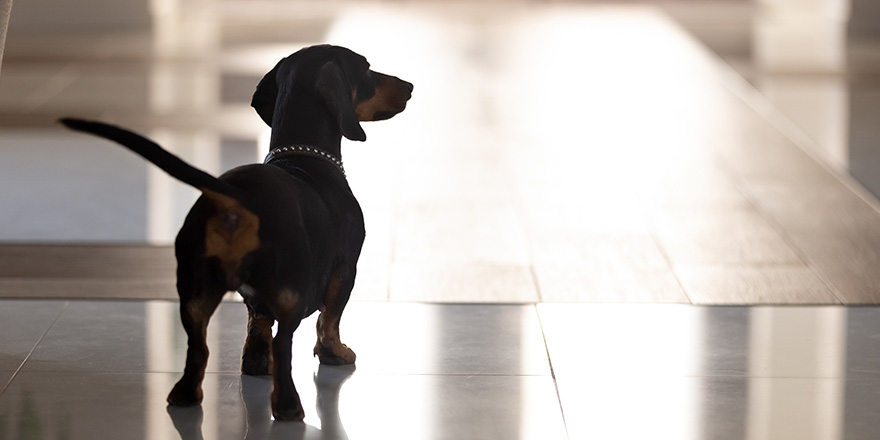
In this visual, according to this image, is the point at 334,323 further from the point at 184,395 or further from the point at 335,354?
the point at 184,395

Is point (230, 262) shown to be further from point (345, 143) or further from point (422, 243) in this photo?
point (345, 143)

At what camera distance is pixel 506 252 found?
404 centimetres

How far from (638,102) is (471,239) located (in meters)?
2.91

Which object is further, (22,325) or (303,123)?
(22,325)

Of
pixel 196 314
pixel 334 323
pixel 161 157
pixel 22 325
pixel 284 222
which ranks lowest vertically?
pixel 22 325

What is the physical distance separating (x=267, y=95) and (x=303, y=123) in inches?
6.4

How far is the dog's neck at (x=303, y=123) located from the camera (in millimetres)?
2727

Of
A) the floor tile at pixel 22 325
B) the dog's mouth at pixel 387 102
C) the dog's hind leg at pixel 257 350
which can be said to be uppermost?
the dog's mouth at pixel 387 102

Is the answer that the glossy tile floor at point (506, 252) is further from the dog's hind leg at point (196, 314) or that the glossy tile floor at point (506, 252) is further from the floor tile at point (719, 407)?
the dog's hind leg at point (196, 314)

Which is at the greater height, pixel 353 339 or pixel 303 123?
pixel 303 123

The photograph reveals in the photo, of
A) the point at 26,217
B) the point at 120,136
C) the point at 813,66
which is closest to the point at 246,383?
the point at 120,136

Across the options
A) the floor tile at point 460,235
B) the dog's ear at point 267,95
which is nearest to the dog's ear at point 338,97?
the dog's ear at point 267,95

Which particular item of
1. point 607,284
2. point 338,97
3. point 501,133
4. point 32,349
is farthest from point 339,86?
point 501,133

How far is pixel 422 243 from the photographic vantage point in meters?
4.14
